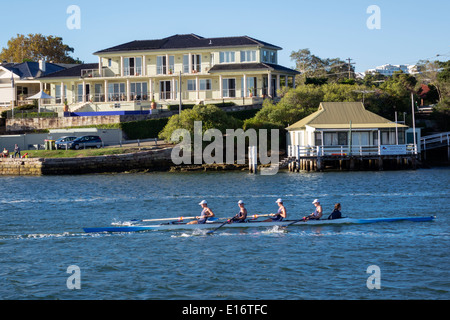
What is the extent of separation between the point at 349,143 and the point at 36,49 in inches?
3562

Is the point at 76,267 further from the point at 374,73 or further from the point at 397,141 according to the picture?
the point at 374,73

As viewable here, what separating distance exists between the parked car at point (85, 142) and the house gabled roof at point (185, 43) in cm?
2177

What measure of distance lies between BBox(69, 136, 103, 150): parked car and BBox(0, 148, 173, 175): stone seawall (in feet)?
13.5

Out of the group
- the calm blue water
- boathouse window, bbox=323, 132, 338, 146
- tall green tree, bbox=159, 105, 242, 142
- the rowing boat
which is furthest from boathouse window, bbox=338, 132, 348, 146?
the rowing boat

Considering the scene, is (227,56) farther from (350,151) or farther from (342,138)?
(350,151)

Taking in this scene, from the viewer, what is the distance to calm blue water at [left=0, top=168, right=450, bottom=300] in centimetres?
2136

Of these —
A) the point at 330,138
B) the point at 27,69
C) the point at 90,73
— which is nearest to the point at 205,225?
the point at 330,138

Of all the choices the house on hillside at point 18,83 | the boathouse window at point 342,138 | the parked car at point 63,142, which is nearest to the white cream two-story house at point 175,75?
the house on hillside at point 18,83

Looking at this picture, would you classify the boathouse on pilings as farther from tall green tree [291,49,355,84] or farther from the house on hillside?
tall green tree [291,49,355,84]

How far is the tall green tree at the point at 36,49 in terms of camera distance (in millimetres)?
132750

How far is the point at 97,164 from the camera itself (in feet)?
210

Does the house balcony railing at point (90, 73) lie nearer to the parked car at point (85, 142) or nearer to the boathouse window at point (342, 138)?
the parked car at point (85, 142)
